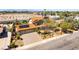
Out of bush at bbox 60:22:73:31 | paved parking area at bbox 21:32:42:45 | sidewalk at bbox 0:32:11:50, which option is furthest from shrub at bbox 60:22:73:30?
sidewalk at bbox 0:32:11:50

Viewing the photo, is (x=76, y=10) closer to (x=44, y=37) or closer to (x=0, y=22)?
(x=44, y=37)

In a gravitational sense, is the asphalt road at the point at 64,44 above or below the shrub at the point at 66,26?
below

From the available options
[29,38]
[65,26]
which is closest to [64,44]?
[65,26]

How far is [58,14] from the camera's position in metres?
1.55

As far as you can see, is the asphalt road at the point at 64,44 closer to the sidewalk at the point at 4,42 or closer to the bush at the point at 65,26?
the bush at the point at 65,26

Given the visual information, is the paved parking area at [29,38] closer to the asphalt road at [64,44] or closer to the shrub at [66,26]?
the asphalt road at [64,44]

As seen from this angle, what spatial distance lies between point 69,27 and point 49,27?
19 centimetres

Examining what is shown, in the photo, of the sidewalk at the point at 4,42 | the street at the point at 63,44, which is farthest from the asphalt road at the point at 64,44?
the sidewalk at the point at 4,42

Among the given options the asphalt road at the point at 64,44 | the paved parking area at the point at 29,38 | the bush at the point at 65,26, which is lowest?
the asphalt road at the point at 64,44

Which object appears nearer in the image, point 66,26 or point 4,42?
point 4,42

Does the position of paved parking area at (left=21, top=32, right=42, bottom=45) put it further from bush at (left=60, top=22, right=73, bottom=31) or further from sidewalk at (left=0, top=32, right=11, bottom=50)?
bush at (left=60, top=22, right=73, bottom=31)

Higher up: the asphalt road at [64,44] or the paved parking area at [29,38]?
the paved parking area at [29,38]

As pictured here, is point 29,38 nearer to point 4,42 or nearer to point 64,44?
point 4,42
